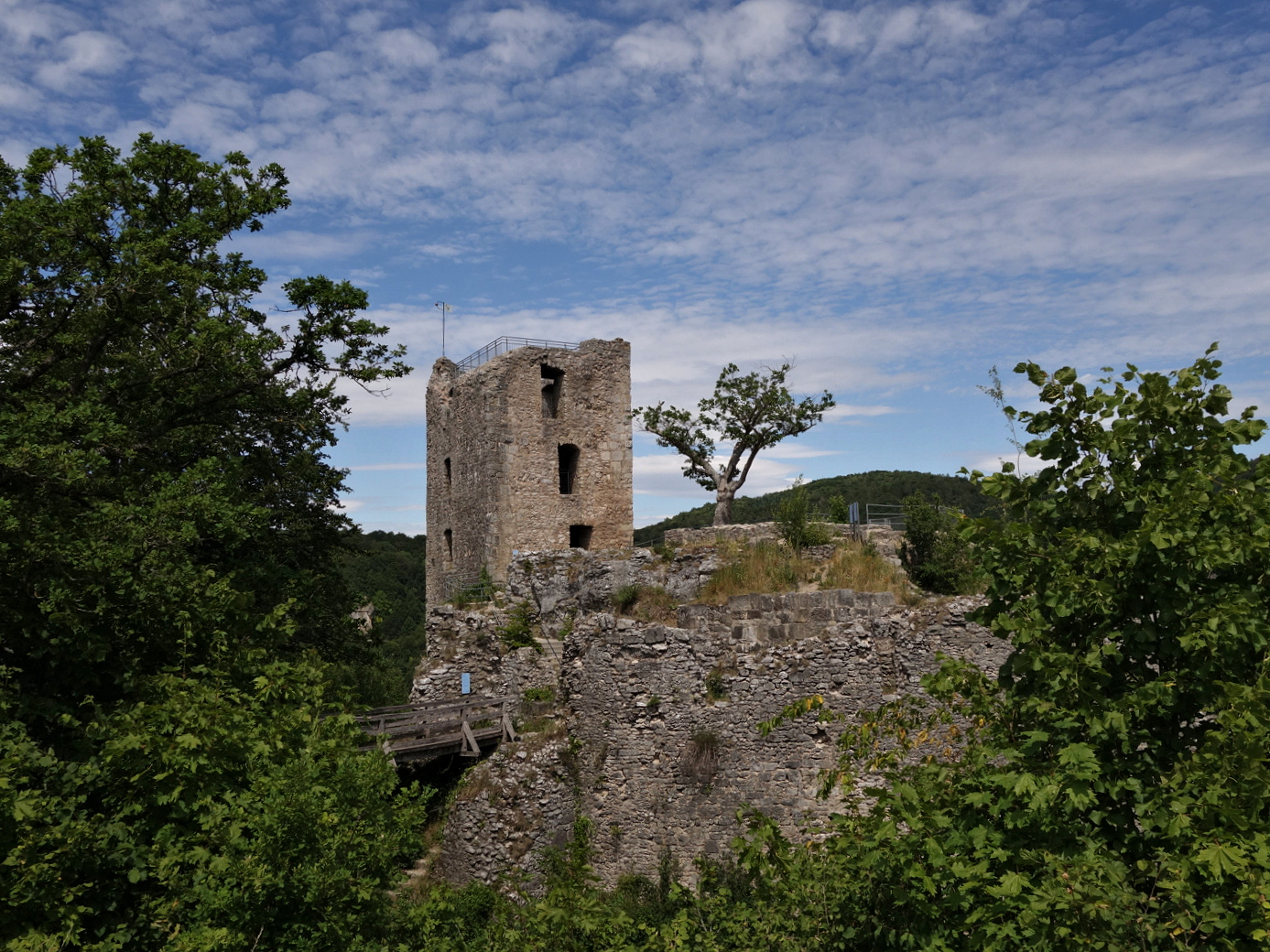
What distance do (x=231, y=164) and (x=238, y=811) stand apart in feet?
33.4

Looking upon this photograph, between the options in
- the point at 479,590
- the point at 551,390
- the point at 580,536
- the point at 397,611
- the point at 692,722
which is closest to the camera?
the point at 692,722

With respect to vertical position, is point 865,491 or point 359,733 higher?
point 865,491

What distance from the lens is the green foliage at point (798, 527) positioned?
55.5ft

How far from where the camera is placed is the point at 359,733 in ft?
27.8

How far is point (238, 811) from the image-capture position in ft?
23.2

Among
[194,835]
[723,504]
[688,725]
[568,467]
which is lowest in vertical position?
[688,725]

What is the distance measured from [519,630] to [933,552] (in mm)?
8304

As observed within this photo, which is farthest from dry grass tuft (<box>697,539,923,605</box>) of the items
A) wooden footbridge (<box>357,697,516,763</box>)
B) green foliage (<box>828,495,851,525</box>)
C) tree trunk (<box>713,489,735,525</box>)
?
tree trunk (<box>713,489,735,525</box>)

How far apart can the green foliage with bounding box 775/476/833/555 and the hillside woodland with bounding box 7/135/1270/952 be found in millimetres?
5475

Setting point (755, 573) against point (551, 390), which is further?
point (551, 390)

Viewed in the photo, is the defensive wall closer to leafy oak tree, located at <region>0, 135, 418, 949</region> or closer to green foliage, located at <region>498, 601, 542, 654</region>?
green foliage, located at <region>498, 601, 542, 654</region>

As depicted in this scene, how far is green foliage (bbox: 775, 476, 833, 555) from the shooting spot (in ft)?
55.5

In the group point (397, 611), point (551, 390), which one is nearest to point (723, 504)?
point (551, 390)

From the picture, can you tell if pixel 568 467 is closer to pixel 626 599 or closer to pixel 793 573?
pixel 626 599
